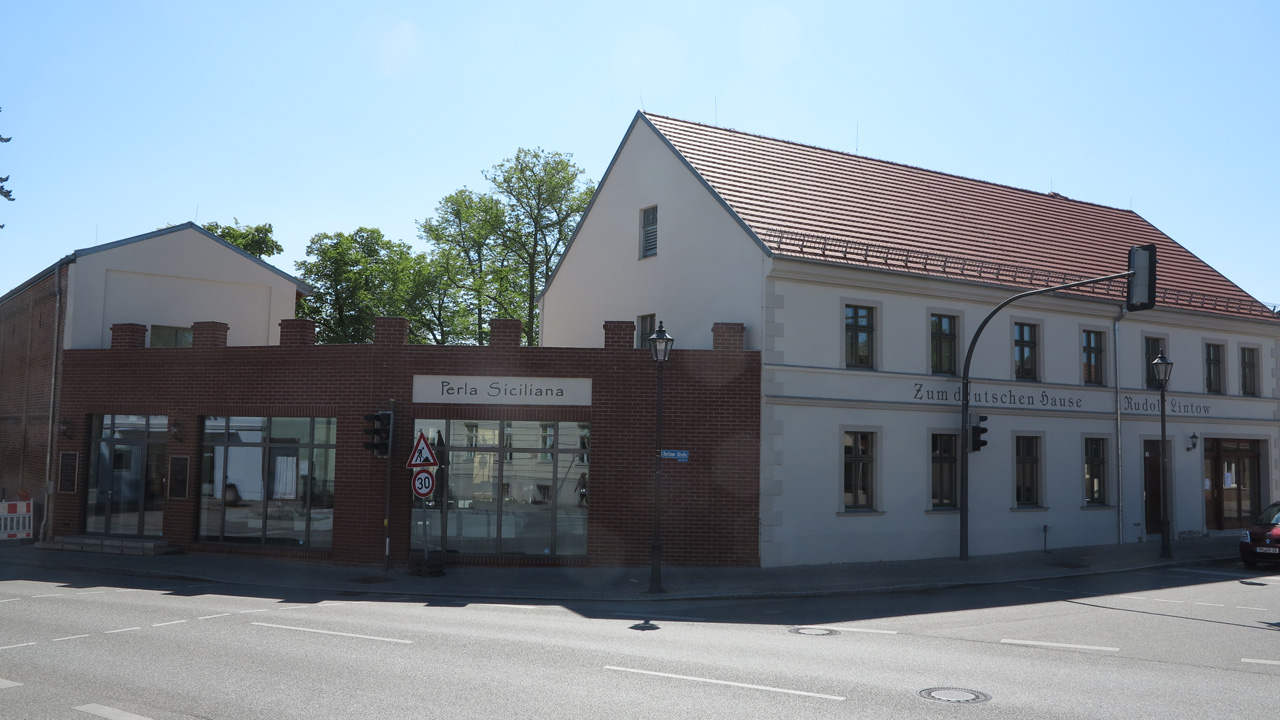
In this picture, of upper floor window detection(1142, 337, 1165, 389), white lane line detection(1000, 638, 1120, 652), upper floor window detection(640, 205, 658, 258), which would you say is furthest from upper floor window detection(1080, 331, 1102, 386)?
white lane line detection(1000, 638, 1120, 652)

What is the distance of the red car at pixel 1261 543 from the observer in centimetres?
2019

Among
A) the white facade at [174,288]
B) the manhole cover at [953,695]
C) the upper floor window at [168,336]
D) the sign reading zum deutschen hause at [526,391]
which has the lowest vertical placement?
the manhole cover at [953,695]

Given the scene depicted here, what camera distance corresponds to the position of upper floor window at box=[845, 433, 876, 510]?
20.7 meters

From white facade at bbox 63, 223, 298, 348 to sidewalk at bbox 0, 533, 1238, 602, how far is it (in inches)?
236

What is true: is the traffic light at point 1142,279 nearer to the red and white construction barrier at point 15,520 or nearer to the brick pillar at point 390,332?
the brick pillar at point 390,332

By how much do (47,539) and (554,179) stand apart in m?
27.1

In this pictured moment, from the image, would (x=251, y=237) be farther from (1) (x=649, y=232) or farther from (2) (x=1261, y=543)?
(2) (x=1261, y=543)

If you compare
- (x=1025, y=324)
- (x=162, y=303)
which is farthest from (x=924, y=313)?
(x=162, y=303)

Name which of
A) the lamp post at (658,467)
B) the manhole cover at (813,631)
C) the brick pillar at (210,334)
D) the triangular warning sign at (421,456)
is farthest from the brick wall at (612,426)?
the manhole cover at (813,631)

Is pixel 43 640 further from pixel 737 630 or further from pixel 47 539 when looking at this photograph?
pixel 47 539

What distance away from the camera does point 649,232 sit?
24.1 meters

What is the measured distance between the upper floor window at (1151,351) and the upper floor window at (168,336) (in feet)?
84.2

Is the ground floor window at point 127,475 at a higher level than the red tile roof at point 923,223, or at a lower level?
lower

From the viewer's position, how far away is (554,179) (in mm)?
44438
